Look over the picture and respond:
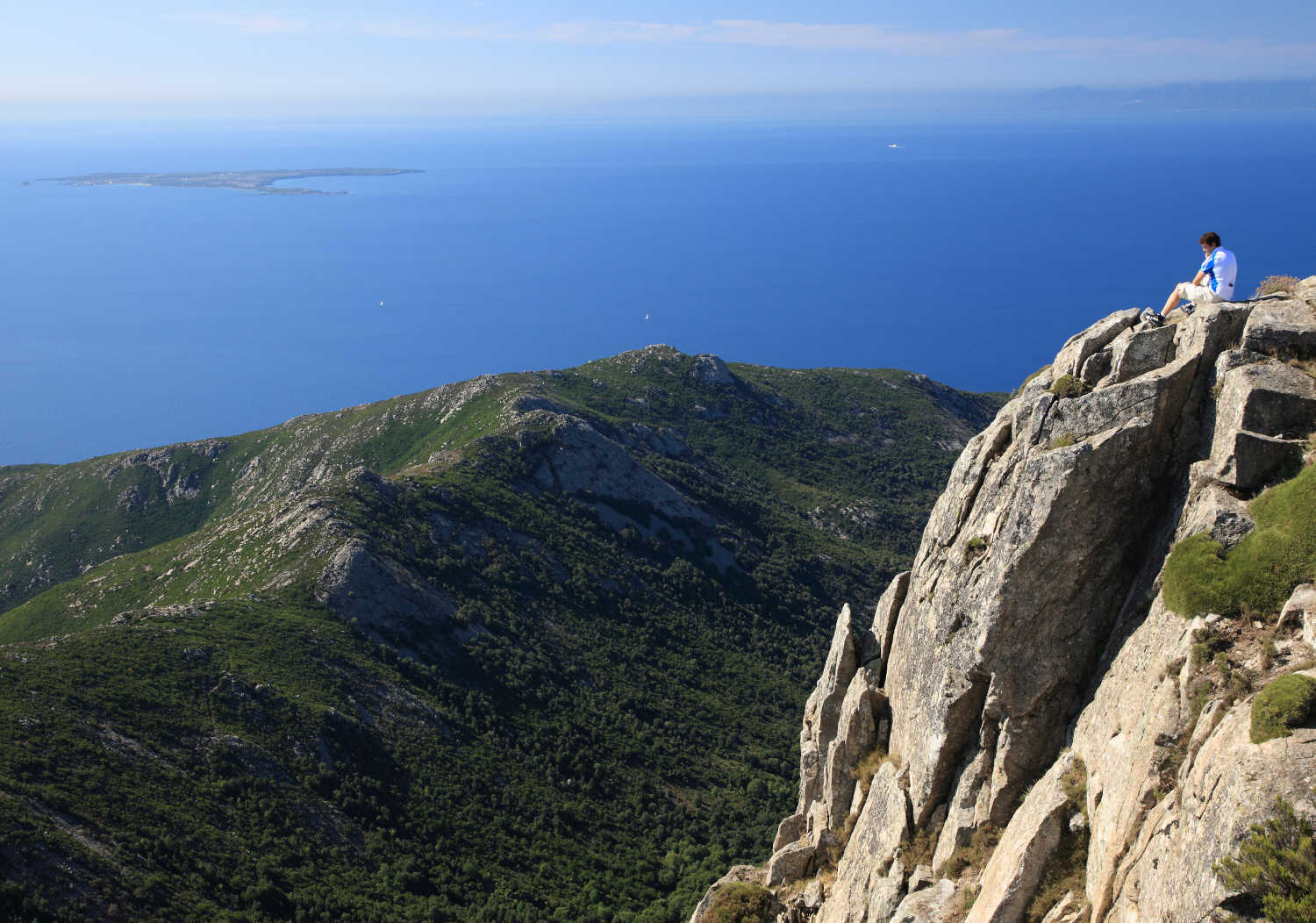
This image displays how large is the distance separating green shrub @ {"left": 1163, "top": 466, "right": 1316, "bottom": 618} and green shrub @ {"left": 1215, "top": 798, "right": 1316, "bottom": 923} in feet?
14.6

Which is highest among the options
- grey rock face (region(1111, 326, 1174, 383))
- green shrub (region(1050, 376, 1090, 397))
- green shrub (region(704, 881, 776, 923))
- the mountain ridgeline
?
grey rock face (region(1111, 326, 1174, 383))

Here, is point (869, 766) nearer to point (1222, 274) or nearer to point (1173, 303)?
point (1173, 303)

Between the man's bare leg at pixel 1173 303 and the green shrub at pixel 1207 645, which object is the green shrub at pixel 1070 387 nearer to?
the man's bare leg at pixel 1173 303

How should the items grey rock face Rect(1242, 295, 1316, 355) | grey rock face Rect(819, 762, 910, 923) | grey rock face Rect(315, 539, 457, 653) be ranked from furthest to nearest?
grey rock face Rect(315, 539, 457, 653) < grey rock face Rect(819, 762, 910, 923) < grey rock face Rect(1242, 295, 1316, 355)

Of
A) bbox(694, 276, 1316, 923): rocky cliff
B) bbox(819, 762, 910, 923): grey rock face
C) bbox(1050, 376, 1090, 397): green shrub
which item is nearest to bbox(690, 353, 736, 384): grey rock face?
→ bbox(694, 276, 1316, 923): rocky cliff

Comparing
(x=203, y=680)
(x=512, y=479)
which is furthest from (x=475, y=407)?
(x=203, y=680)

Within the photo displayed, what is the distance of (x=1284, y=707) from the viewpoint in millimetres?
12188

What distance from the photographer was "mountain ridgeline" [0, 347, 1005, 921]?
158ft

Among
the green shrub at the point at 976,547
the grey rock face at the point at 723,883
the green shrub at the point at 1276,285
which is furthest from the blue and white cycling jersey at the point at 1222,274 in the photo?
the grey rock face at the point at 723,883

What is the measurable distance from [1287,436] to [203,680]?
66401mm

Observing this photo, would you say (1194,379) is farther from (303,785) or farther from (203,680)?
(203,680)

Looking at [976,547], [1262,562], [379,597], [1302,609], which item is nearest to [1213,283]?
[1262,562]

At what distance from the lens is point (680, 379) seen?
152625 millimetres

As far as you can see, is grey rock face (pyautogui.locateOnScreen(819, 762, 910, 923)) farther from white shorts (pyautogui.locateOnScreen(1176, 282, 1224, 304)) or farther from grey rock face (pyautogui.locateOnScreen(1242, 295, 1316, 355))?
white shorts (pyautogui.locateOnScreen(1176, 282, 1224, 304))
